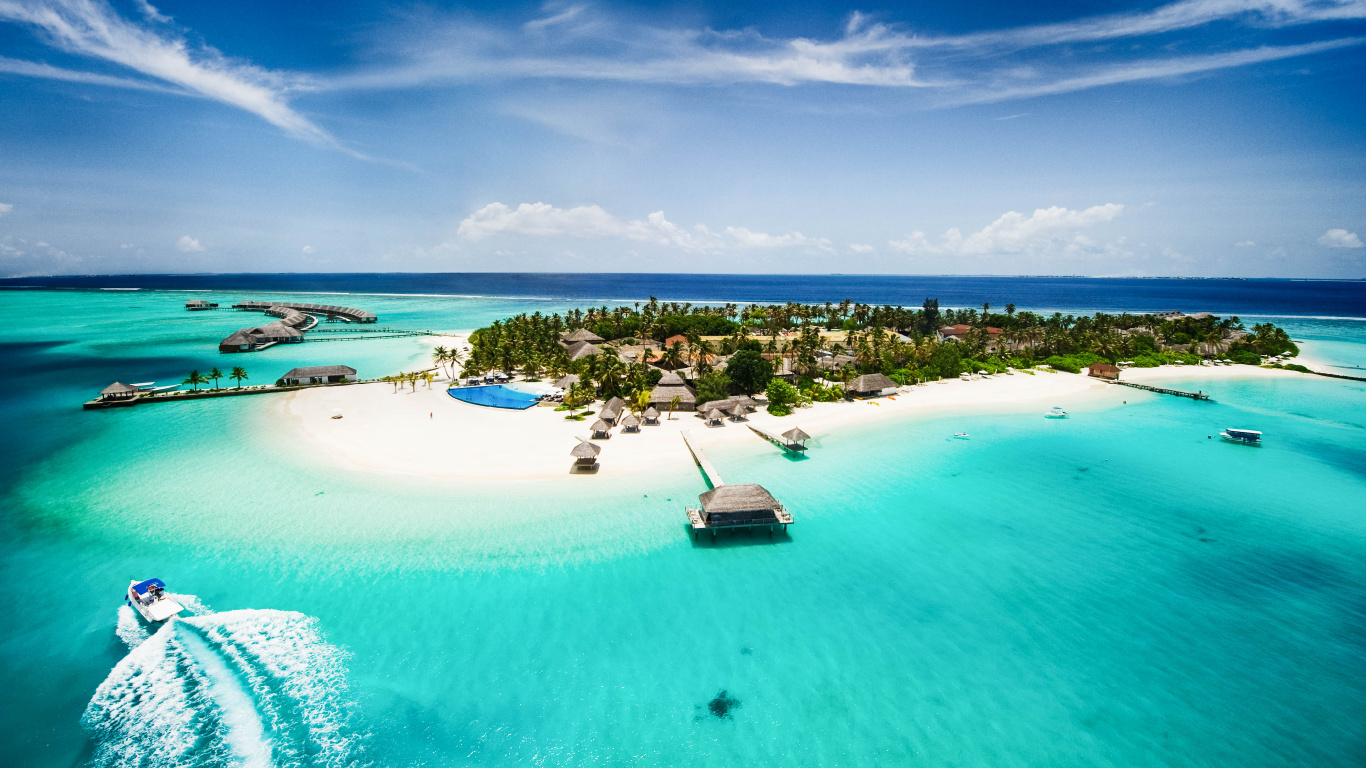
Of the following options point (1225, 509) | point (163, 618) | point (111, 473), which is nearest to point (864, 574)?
A: point (1225, 509)

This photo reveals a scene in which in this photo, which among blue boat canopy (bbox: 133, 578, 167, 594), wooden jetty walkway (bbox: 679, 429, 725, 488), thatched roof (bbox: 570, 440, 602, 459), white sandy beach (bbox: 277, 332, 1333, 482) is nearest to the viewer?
blue boat canopy (bbox: 133, 578, 167, 594)

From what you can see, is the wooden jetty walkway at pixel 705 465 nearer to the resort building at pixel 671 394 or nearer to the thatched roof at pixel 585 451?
the resort building at pixel 671 394

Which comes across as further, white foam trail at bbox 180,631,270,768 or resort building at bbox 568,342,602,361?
resort building at bbox 568,342,602,361

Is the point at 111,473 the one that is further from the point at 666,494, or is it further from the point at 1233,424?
the point at 1233,424

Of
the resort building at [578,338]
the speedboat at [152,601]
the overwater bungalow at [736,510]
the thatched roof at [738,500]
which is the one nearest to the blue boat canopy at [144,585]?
the speedboat at [152,601]

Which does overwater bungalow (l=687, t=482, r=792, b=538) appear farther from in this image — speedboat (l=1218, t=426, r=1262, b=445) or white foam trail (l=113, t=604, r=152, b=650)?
speedboat (l=1218, t=426, r=1262, b=445)

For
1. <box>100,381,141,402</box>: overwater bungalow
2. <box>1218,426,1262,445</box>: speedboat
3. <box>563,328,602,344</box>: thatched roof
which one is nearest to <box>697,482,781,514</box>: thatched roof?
<box>1218,426,1262,445</box>: speedboat

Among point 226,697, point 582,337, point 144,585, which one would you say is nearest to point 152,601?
point 144,585
